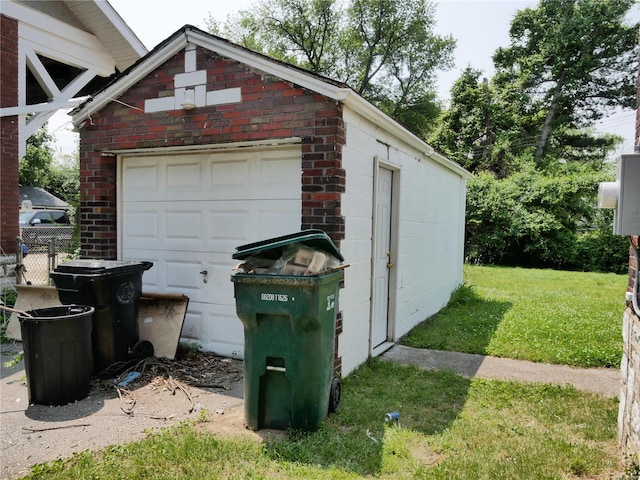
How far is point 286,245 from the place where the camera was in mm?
3770

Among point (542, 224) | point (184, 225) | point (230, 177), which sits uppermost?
point (230, 177)

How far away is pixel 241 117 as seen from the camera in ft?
16.8

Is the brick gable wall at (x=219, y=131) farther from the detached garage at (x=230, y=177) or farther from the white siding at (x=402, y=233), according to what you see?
the white siding at (x=402, y=233)

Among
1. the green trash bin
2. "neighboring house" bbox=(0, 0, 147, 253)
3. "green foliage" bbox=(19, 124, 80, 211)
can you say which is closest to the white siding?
the green trash bin

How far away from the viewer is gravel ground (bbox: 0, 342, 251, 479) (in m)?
3.43

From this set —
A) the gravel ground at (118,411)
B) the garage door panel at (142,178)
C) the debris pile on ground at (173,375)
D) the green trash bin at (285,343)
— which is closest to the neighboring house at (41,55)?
the garage door panel at (142,178)

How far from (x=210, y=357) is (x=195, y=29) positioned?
3.75 metres

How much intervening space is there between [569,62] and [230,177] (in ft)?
89.3

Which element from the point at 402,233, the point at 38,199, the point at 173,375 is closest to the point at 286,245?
the point at 173,375

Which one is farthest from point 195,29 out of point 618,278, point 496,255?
point 496,255

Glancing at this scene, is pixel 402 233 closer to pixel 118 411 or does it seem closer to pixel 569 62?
pixel 118 411

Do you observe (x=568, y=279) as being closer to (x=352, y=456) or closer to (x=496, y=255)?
(x=496, y=255)

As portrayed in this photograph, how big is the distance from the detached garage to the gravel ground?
76 cm

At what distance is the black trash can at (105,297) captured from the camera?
15.5 ft
